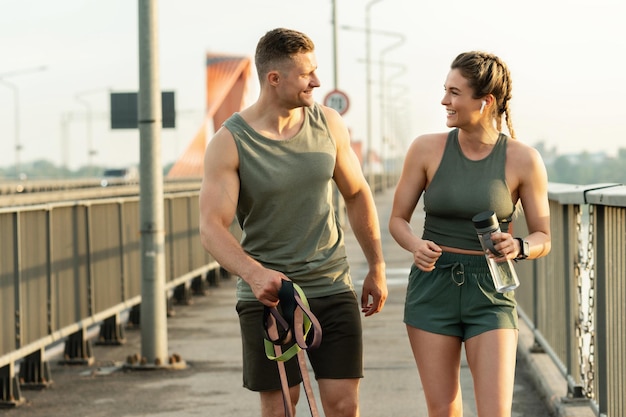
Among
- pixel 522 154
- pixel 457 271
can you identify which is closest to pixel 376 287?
pixel 457 271

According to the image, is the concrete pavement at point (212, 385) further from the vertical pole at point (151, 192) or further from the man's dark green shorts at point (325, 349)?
the man's dark green shorts at point (325, 349)

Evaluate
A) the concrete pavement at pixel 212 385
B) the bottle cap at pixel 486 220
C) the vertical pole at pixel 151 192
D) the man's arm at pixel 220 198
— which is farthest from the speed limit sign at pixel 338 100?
Answer: the bottle cap at pixel 486 220

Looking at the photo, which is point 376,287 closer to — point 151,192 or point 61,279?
point 61,279

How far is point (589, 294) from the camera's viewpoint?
707 cm

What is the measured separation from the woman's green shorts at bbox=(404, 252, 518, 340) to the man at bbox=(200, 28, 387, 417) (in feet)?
0.99

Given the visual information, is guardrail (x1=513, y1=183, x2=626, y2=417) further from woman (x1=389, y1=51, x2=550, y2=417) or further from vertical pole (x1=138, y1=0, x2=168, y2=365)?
vertical pole (x1=138, y1=0, x2=168, y2=365)

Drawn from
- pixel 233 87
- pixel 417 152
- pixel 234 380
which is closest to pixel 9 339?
pixel 234 380

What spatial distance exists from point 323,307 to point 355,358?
0.24 meters

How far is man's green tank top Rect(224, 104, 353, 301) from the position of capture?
4730 millimetres

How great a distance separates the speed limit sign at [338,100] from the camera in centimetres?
3284

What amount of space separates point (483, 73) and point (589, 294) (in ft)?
8.35

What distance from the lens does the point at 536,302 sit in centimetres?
1036

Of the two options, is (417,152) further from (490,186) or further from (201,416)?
(201,416)

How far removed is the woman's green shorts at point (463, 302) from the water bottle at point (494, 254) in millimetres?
78
